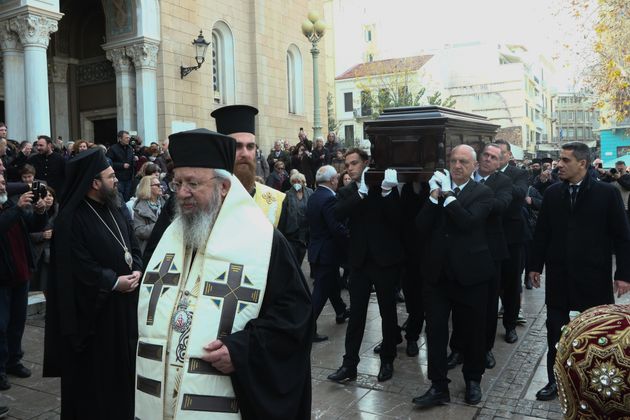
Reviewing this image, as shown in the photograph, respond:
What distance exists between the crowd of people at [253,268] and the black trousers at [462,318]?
0.01m

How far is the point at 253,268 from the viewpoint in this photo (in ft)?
7.69

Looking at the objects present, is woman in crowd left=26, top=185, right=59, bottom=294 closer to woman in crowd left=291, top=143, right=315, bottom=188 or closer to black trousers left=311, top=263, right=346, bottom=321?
black trousers left=311, top=263, right=346, bottom=321

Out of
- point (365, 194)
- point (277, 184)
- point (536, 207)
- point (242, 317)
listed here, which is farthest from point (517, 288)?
point (277, 184)

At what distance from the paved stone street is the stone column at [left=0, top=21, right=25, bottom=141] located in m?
7.76

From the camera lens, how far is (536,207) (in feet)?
29.5

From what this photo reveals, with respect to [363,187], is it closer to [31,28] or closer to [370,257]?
[370,257]

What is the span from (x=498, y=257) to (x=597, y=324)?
161 inches

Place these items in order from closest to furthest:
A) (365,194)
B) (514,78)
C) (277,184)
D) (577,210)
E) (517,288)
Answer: (577,210) → (365,194) → (517,288) → (277,184) → (514,78)

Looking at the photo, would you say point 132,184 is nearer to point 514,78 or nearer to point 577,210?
→ point 577,210

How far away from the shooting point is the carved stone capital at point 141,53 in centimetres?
1472

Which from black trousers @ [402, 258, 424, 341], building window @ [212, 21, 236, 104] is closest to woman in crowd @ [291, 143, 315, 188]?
building window @ [212, 21, 236, 104]

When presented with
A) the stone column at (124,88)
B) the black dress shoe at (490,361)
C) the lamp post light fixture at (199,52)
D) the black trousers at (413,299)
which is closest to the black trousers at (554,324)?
the black dress shoe at (490,361)

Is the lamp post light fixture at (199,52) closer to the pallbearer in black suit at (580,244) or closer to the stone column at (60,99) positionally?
the stone column at (60,99)

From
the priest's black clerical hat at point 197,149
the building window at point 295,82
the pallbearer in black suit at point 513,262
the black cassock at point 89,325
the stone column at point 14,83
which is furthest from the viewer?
the building window at point 295,82
